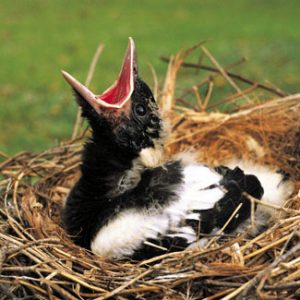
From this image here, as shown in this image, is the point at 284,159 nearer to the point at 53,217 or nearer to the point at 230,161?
the point at 230,161

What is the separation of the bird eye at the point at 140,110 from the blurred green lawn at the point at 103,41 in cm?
380

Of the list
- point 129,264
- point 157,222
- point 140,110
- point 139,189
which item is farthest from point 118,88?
point 129,264

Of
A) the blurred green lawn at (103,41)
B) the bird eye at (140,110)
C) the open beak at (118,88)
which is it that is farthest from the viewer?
the blurred green lawn at (103,41)

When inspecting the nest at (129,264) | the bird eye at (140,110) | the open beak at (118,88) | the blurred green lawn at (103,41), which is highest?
the open beak at (118,88)

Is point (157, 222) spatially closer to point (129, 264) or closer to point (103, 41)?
point (129, 264)

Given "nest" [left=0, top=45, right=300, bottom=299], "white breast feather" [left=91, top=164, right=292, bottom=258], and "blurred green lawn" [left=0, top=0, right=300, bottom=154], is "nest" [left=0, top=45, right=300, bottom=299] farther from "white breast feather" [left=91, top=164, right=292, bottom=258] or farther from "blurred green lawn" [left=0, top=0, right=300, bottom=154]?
"blurred green lawn" [left=0, top=0, right=300, bottom=154]

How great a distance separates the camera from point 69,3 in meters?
17.2

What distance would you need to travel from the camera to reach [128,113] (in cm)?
318

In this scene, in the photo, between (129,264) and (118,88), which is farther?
(118,88)

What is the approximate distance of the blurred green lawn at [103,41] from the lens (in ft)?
28.2

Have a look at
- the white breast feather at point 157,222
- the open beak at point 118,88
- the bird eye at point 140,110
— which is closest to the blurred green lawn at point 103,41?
the open beak at point 118,88

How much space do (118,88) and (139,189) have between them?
0.56m

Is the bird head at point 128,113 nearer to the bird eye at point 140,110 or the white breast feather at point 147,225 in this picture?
the bird eye at point 140,110

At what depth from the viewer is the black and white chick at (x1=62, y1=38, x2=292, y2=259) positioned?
288cm
